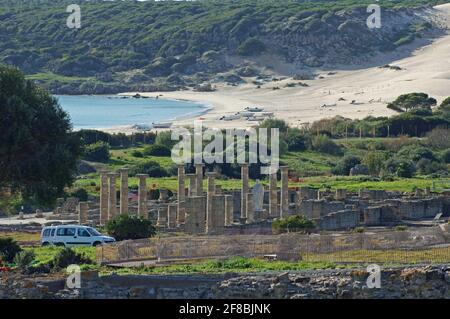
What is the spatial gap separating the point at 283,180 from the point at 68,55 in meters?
104

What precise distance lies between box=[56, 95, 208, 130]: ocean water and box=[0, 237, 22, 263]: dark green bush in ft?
197

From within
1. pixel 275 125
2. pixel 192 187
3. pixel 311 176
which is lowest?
pixel 192 187

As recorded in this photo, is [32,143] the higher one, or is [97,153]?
[97,153]

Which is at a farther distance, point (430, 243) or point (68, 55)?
point (68, 55)

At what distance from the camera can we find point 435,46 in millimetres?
143375

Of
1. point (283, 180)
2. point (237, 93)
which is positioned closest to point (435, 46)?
point (237, 93)

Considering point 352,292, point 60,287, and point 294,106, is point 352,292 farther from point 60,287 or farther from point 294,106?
point 294,106

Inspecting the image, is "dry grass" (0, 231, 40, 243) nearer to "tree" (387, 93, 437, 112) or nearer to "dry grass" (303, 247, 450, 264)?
"dry grass" (303, 247, 450, 264)

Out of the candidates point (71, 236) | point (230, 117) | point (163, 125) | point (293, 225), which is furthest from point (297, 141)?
point (71, 236)

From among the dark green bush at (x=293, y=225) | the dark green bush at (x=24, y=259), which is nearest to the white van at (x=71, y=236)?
the dark green bush at (x=293, y=225)

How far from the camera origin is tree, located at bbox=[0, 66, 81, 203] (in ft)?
117

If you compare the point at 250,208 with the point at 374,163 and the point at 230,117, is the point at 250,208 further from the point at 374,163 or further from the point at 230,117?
the point at 230,117

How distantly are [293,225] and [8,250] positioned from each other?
9868mm

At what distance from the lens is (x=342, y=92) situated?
4636 inches
